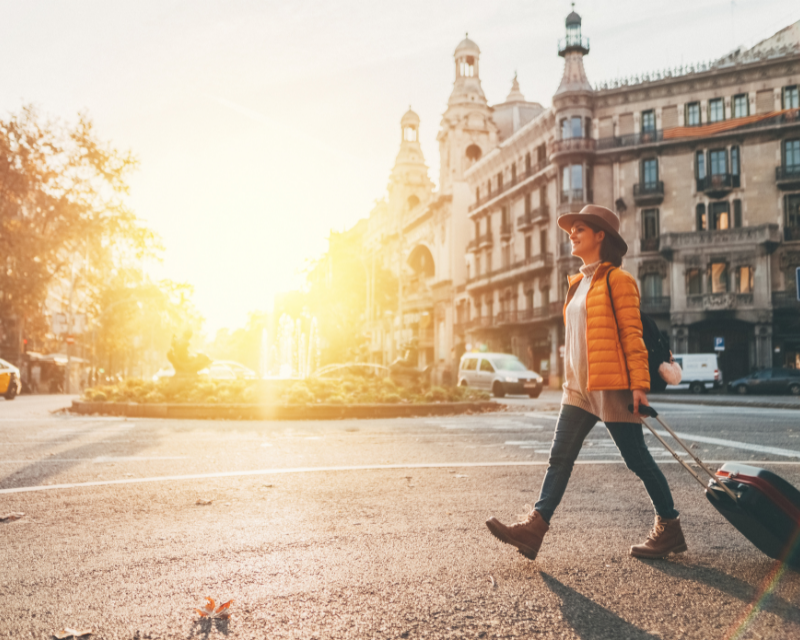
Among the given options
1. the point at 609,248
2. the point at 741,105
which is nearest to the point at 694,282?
the point at 741,105

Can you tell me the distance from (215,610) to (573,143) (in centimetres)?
4493

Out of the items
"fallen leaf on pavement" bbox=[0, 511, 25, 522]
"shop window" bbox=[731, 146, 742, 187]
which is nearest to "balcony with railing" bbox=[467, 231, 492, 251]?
"shop window" bbox=[731, 146, 742, 187]

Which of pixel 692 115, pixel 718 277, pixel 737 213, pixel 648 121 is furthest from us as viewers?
pixel 648 121

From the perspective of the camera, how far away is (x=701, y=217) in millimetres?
42344

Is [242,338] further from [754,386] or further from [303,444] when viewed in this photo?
[303,444]

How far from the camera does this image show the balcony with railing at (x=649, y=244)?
142 ft

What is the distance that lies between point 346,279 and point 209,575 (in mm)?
58086

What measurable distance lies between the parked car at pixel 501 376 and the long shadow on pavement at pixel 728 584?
78.4ft

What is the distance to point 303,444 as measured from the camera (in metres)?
9.99

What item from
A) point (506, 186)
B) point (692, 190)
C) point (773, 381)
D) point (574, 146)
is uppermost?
point (574, 146)

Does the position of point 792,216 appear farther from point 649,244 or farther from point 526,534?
point 526,534

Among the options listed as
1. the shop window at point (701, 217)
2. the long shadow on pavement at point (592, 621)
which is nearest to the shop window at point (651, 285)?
the shop window at point (701, 217)

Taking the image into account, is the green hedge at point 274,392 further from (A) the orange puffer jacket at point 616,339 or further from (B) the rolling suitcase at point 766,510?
(B) the rolling suitcase at point 766,510

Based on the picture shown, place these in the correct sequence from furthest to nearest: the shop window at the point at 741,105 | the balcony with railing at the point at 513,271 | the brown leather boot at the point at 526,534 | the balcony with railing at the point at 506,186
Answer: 1. the balcony with railing at the point at 506,186
2. the balcony with railing at the point at 513,271
3. the shop window at the point at 741,105
4. the brown leather boot at the point at 526,534
